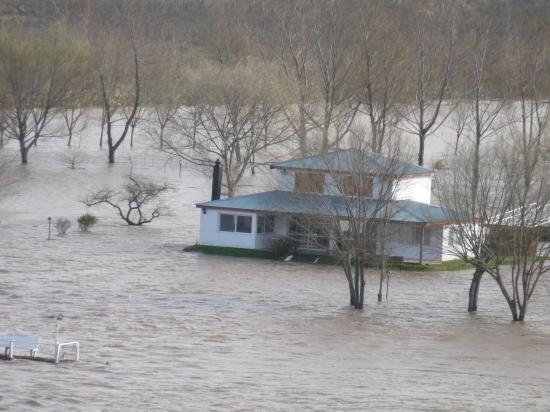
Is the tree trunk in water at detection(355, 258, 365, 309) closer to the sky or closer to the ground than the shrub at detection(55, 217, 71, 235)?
closer to the ground

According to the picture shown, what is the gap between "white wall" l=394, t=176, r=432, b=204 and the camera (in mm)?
43719

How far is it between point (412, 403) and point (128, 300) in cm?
1239

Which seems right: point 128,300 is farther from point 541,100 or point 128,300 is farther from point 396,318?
point 541,100

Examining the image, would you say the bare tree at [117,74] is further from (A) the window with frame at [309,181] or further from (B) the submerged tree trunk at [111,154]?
(A) the window with frame at [309,181]

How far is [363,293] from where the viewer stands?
34.1 metres

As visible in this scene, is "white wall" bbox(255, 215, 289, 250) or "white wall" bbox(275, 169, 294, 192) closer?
"white wall" bbox(255, 215, 289, 250)

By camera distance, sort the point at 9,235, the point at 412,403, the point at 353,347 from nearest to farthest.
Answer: the point at 412,403
the point at 353,347
the point at 9,235

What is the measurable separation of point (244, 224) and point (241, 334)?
46.6ft

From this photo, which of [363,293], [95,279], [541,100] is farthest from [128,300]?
[541,100]

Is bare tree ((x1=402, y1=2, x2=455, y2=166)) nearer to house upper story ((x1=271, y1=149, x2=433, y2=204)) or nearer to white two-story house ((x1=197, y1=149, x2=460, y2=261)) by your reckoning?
house upper story ((x1=271, y1=149, x2=433, y2=204))

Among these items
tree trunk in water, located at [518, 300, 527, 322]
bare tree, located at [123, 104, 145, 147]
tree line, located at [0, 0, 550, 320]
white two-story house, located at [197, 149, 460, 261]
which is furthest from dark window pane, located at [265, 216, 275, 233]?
bare tree, located at [123, 104, 145, 147]

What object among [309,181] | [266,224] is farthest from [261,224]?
[309,181]

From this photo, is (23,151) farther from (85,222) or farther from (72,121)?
(85,222)

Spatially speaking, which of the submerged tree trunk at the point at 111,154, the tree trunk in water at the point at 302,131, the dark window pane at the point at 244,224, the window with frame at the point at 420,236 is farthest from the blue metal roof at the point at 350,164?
the submerged tree trunk at the point at 111,154
